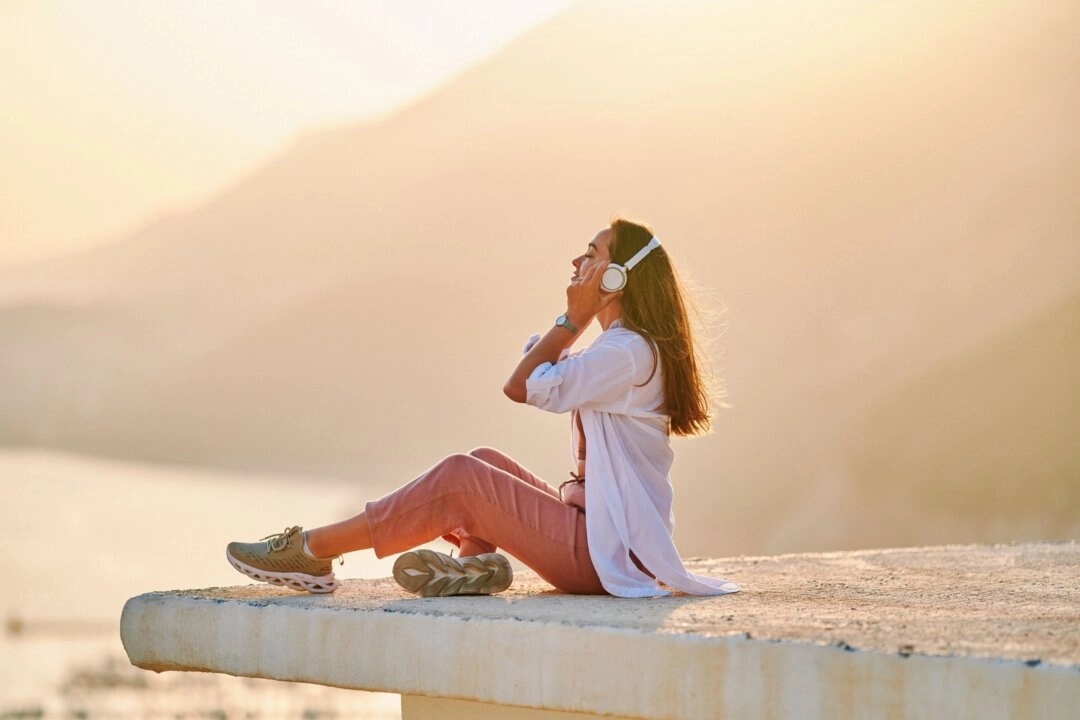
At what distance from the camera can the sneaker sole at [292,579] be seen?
11.1 ft

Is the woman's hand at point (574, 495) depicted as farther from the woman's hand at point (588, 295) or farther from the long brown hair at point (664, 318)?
the woman's hand at point (588, 295)

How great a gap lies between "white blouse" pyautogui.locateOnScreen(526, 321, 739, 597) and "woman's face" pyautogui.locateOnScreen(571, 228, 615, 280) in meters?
0.18

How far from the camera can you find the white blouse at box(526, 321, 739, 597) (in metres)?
3.27

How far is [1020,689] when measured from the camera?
7.47ft

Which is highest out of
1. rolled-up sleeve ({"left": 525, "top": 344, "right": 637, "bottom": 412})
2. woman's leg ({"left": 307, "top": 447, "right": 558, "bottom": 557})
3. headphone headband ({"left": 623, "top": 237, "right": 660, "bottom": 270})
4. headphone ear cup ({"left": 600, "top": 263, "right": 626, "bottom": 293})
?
headphone headband ({"left": 623, "top": 237, "right": 660, "bottom": 270})

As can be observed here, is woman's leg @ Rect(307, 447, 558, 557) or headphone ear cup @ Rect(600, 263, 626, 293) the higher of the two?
headphone ear cup @ Rect(600, 263, 626, 293)

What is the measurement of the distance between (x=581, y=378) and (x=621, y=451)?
0.84 ft

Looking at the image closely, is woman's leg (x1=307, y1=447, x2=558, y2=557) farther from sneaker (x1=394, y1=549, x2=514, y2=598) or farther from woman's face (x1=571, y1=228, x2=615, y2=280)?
woman's face (x1=571, y1=228, x2=615, y2=280)

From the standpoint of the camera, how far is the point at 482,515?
3.35 meters

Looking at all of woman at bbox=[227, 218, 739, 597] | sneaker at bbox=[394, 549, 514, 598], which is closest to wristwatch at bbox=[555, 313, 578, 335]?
woman at bbox=[227, 218, 739, 597]

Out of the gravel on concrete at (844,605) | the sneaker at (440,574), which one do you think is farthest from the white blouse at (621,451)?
the sneaker at (440,574)

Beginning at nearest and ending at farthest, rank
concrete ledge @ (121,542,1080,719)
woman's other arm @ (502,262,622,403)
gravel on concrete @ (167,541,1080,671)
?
concrete ledge @ (121,542,1080,719) → gravel on concrete @ (167,541,1080,671) → woman's other arm @ (502,262,622,403)

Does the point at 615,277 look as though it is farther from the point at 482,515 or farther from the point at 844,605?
the point at 844,605

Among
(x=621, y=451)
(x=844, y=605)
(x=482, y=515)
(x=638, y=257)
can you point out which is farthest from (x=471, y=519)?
(x=844, y=605)
